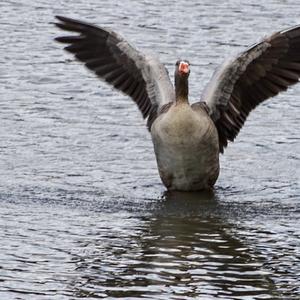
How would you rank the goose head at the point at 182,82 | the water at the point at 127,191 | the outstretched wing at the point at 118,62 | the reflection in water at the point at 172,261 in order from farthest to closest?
the outstretched wing at the point at 118,62 → the goose head at the point at 182,82 → the water at the point at 127,191 → the reflection in water at the point at 172,261

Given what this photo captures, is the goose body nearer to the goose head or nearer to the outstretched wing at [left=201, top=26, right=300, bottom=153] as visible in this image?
the goose head

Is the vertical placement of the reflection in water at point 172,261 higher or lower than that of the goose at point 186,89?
lower

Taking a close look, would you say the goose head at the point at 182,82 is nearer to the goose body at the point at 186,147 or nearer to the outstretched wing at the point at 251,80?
the goose body at the point at 186,147

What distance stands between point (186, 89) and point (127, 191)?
1.16 meters

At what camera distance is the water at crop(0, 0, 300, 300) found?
9461 millimetres

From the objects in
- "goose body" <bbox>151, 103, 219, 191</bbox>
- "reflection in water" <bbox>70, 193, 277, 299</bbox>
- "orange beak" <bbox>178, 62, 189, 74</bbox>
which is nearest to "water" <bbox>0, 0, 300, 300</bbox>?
"reflection in water" <bbox>70, 193, 277, 299</bbox>

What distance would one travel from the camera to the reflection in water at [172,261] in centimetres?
912

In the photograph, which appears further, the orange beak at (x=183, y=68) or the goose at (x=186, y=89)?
the orange beak at (x=183, y=68)

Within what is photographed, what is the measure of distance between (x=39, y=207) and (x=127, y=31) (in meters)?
7.55

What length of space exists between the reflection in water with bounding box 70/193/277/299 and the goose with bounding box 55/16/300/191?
0.69m

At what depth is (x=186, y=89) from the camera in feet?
41.3

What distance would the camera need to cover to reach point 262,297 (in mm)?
8953

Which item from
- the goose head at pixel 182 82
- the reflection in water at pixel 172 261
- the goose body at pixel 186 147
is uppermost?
the goose head at pixel 182 82

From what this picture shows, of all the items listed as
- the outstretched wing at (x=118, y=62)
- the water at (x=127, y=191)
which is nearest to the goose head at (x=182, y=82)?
the outstretched wing at (x=118, y=62)
